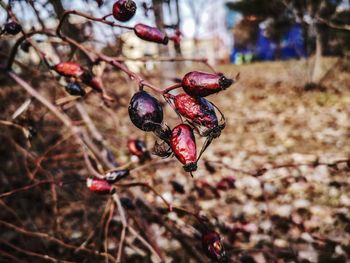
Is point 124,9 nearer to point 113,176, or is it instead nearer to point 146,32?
point 146,32

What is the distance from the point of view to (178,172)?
351 centimetres

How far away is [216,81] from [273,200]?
2333mm

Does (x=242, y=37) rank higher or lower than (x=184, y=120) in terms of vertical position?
lower

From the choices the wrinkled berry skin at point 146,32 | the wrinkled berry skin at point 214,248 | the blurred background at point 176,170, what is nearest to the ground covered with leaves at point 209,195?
the blurred background at point 176,170

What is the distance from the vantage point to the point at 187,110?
0.70 meters

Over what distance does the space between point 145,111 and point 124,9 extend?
29cm

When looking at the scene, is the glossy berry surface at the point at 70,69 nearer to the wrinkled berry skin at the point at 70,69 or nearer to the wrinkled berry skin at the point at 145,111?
the wrinkled berry skin at the point at 70,69

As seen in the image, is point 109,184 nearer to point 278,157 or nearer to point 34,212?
point 34,212

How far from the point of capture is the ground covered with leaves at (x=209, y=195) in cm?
192

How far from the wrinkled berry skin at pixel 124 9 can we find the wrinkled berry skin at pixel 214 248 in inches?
28.2

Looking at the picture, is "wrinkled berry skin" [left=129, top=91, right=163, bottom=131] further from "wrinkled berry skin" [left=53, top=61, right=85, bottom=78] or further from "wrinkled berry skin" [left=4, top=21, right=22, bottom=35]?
"wrinkled berry skin" [left=4, top=21, right=22, bottom=35]

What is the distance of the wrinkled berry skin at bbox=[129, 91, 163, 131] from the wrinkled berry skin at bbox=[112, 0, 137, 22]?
25cm

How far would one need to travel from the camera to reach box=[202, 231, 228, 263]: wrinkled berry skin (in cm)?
112

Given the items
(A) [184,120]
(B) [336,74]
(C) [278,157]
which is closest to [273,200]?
(C) [278,157]
